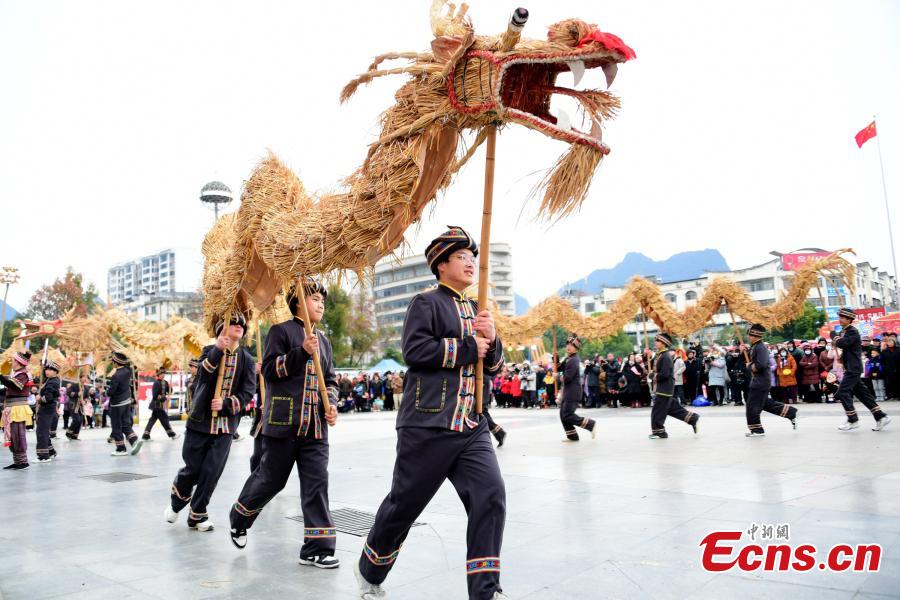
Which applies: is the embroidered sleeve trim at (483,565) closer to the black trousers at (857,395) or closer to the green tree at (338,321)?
the black trousers at (857,395)

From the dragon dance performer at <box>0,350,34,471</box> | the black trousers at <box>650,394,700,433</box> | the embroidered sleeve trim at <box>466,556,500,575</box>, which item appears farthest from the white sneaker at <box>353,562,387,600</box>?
the dragon dance performer at <box>0,350,34,471</box>

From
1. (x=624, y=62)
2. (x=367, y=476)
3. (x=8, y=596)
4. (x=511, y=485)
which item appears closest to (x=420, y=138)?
(x=624, y=62)

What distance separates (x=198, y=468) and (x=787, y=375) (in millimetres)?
14655

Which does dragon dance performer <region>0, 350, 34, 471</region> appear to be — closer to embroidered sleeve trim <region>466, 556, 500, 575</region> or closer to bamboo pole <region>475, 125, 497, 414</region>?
bamboo pole <region>475, 125, 497, 414</region>

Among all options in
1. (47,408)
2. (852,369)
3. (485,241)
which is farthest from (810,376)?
(47,408)

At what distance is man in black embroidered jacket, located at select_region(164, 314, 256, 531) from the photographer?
213 inches

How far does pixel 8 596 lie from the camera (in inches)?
149

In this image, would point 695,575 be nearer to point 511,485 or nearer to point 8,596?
point 511,485

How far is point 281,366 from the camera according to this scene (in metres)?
4.62

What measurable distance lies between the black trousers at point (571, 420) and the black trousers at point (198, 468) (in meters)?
6.24

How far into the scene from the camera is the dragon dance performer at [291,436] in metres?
4.44

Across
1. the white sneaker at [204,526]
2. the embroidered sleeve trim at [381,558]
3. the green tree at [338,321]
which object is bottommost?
the white sneaker at [204,526]

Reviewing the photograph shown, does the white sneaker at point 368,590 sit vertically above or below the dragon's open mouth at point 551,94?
below

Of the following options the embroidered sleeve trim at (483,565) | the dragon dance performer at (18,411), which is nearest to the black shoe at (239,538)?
the embroidered sleeve trim at (483,565)
